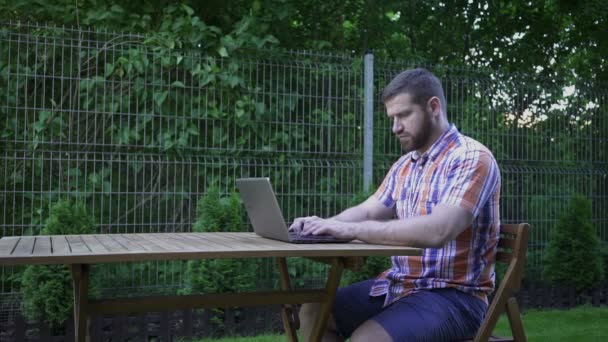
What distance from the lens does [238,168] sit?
6.61 metres

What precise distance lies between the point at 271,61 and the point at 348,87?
0.79m

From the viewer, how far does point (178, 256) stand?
2252 millimetres

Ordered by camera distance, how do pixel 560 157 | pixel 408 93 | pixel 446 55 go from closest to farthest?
pixel 408 93
pixel 560 157
pixel 446 55

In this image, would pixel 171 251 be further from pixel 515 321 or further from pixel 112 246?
pixel 515 321

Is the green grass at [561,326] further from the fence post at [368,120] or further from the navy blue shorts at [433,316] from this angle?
the navy blue shorts at [433,316]

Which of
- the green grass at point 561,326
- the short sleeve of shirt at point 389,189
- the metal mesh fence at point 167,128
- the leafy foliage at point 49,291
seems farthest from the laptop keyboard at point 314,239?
the metal mesh fence at point 167,128

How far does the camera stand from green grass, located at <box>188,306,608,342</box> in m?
5.74

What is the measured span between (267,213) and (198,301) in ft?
1.33

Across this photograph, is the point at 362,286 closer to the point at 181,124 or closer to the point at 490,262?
the point at 490,262

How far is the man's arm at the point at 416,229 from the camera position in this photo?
2.60 m

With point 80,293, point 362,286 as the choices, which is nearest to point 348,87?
point 362,286

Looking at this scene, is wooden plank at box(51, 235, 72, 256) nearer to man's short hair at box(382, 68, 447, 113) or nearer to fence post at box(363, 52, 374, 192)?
man's short hair at box(382, 68, 447, 113)

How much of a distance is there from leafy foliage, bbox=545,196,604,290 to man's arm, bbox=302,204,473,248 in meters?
5.40

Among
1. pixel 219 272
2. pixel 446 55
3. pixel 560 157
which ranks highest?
pixel 446 55
